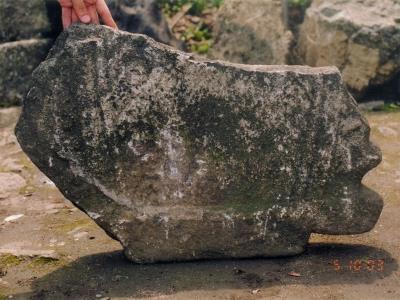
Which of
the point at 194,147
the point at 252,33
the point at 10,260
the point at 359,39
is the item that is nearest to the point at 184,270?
the point at 194,147

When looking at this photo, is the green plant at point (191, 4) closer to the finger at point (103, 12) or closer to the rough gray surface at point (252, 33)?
the rough gray surface at point (252, 33)

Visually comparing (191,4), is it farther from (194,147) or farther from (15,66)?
(194,147)

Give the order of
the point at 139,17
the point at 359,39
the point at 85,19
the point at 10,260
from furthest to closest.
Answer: the point at 139,17 → the point at 359,39 → the point at 10,260 → the point at 85,19

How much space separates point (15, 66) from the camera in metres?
6.41

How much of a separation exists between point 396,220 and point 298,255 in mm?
926

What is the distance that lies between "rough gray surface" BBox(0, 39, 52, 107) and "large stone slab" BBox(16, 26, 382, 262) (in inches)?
127

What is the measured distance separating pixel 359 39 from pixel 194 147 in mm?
3490

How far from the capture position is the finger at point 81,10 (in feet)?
11.2

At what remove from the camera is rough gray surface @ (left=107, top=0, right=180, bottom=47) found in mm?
6656

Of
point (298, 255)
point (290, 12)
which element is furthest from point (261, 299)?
point (290, 12)
